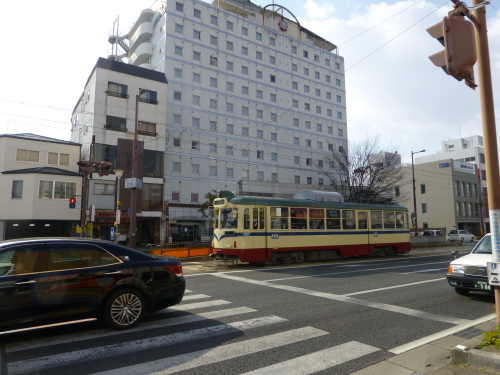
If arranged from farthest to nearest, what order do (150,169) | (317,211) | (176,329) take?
1. (150,169)
2. (317,211)
3. (176,329)

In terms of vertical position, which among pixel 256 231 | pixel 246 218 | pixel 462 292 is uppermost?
pixel 246 218

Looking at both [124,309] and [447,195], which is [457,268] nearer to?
[124,309]

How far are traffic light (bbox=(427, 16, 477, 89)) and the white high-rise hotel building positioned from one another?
118ft

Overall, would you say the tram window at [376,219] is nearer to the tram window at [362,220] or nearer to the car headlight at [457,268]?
the tram window at [362,220]

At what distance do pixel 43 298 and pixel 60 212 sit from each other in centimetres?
3067

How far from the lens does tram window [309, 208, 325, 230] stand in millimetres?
17344

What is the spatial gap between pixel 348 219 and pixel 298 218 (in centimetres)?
338

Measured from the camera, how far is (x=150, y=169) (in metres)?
38.6

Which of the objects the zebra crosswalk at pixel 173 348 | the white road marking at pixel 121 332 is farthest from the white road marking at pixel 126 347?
the white road marking at pixel 121 332

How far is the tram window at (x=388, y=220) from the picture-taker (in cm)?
2064

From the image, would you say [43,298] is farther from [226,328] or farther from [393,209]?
[393,209]

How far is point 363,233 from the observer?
1944cm

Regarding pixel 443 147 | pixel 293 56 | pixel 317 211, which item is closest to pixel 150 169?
pixel 317 211

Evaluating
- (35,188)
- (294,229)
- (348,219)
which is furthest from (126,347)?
(35,188)
